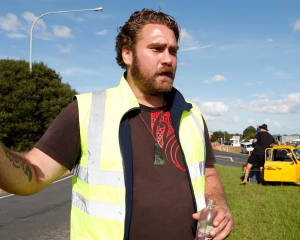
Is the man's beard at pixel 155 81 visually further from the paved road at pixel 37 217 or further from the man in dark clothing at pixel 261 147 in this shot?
the man in dark clothing at pixel 261 147

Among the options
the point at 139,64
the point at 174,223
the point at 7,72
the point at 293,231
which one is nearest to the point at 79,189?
the point at 174,223

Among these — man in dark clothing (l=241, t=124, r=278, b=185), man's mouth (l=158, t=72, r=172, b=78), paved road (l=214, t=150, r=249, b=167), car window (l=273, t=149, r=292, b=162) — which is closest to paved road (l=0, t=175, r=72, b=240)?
man's mouth (l=158, t=72, r=172, b=78)

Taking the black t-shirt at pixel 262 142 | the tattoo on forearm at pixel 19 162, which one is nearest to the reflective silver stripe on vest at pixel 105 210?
the tattoo on forearm at pixel 19 162

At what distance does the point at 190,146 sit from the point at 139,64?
733mm

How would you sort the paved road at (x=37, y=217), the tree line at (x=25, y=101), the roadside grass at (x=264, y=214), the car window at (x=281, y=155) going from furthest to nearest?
the tree line at (x=25, y=101) < the car window at (x=281, y=155) < the paved road at (x=37, y=217) < the roadside grass at (x=264, y=214)

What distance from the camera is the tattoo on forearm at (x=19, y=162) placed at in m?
1.52

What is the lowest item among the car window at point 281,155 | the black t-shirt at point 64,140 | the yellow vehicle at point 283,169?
the yellow vehicle at point 283,169

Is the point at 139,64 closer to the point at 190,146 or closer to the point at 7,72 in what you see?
the point at 190,146

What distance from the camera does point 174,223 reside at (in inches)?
77.2

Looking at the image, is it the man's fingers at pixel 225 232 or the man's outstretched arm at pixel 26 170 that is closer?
the man's outstretched arm at pixel 26 170

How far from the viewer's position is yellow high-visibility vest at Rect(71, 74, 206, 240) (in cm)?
183

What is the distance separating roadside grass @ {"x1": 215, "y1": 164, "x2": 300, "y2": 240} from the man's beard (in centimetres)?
392


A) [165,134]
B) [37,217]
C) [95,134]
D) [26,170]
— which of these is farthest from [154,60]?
[37,217]

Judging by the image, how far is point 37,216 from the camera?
6992 millimetres
